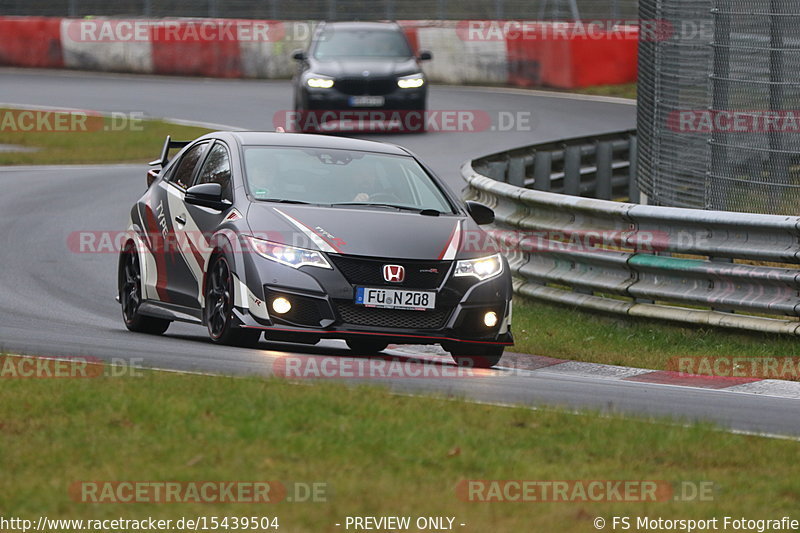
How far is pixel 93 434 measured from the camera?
7047 mm

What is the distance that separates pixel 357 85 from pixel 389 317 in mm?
17606

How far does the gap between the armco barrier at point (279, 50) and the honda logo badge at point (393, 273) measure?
A: 2501 centimetres

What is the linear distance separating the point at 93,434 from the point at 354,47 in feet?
72.3

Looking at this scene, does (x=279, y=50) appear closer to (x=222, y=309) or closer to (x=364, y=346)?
(x=364, y=346)

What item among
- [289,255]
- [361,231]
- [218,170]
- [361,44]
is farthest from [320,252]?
[361,44]

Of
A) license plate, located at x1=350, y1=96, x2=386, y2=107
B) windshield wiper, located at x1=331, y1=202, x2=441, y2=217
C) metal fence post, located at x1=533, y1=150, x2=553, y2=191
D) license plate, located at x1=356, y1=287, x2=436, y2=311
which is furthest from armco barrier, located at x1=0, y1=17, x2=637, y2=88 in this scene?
license plate, located at x1=356, y1=287, x2=436, y2=311

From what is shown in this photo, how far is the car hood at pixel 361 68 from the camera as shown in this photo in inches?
1077

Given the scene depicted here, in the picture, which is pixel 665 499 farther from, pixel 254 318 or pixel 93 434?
pixel 254 318

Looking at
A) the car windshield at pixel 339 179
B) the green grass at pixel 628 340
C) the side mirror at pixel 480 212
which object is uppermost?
Answer: the car windshield at pixel 339 179

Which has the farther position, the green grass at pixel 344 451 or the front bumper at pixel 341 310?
the front bumper at pixel 341 310

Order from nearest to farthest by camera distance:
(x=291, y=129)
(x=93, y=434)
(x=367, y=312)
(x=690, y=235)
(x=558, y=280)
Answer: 1. (x=93, y=434)
2. (x=367, y=312)
3. (x=690, y=235)
4. (x=558, y=280)
5. (x=291, y=129)

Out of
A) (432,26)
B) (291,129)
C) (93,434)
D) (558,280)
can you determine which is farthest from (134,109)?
(93,434)

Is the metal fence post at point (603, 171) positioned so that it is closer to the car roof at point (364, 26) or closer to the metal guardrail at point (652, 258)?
the metal guardrail at point (652, 258)

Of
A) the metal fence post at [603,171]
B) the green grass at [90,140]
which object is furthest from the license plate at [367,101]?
the metal fence post at [603,171]
